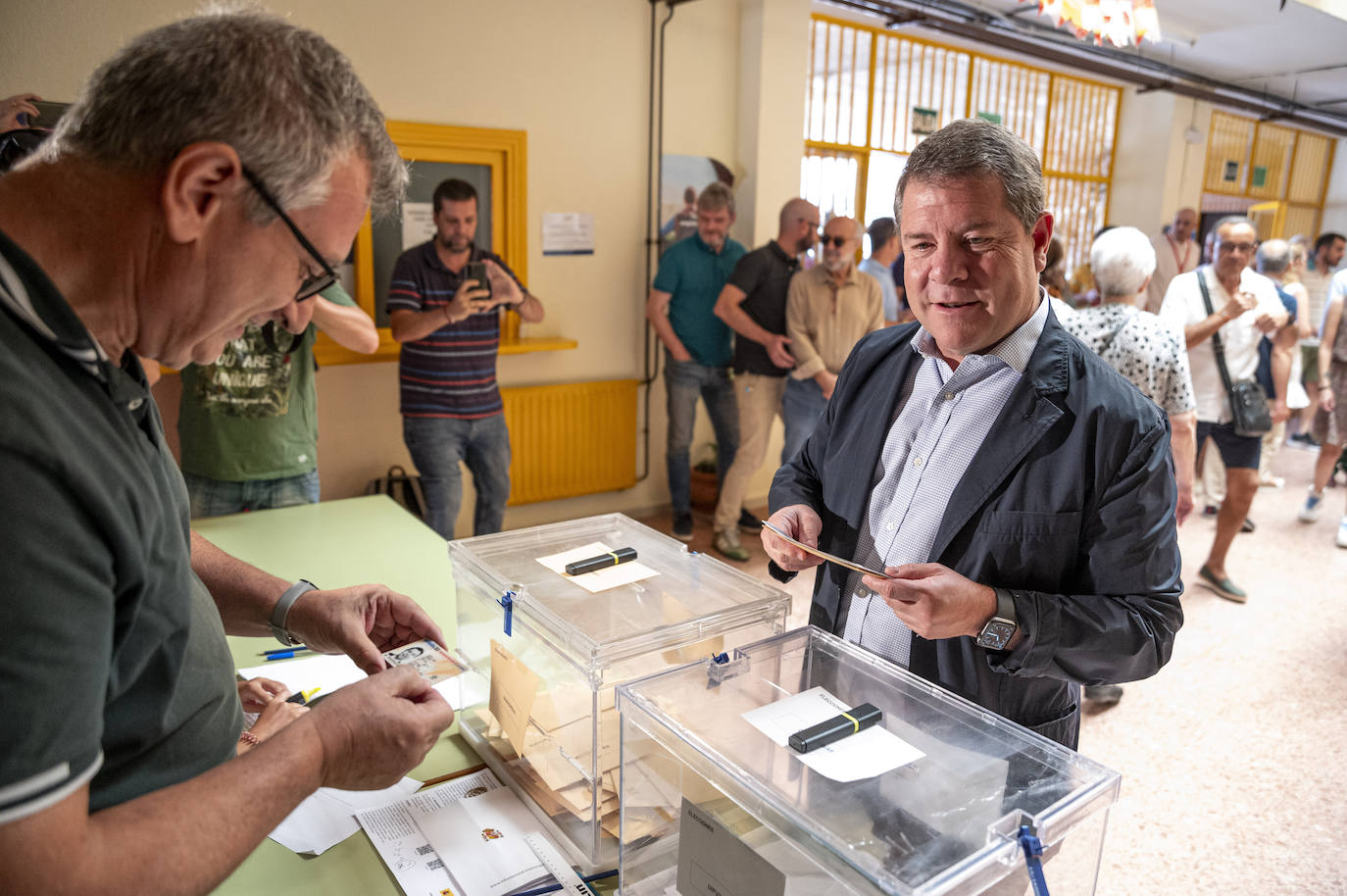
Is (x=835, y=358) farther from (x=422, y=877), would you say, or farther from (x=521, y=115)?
(x=422, y=877)

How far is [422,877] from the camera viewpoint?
1.03 meters

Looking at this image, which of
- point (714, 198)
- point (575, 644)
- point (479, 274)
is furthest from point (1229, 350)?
point (575, 644)

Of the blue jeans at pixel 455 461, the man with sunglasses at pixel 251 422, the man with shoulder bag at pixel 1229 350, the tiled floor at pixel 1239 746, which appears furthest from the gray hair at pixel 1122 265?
the man with sunglasses at pixel 251 422

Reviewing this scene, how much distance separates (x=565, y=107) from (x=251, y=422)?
272cm

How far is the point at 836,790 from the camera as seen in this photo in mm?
809

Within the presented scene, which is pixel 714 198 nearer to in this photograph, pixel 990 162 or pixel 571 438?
pixel 571 438

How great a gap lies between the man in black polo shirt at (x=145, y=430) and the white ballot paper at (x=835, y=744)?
0.34 meters

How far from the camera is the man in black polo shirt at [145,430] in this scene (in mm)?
589

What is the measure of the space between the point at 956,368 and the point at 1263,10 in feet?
20.4

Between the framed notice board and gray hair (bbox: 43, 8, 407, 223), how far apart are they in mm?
3361

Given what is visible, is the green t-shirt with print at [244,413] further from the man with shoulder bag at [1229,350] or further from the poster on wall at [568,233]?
the man with shoulder bag at [1229,350]

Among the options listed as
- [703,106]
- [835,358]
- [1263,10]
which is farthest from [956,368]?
[1263,10]

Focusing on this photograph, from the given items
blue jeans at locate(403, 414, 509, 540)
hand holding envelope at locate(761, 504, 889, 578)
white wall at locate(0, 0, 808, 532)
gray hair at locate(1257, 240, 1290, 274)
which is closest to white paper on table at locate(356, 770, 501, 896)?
hand holding envelope at locate(761, 504, 889, 578)

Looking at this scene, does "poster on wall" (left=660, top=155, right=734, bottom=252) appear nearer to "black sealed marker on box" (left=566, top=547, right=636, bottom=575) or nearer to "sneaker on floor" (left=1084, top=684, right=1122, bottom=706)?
"sneaker on floor" (left=1084, top=684, right=1122, bottom=706)
